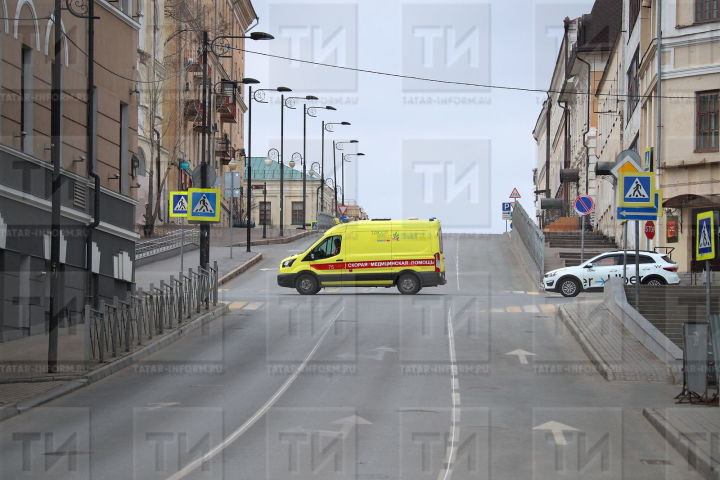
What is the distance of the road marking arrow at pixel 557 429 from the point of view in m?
14.2

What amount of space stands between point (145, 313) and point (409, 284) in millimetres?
13752

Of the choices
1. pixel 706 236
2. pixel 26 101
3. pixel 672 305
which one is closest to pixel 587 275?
pixel 672 305

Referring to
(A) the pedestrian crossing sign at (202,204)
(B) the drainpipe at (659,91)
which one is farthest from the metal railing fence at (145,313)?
(B) the drainpipe at (659,91)

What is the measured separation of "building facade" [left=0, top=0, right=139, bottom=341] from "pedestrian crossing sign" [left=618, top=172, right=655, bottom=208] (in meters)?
12.3

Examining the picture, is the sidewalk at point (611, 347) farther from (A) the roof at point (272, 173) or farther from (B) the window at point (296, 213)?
(A) the roof at point (272, 173)

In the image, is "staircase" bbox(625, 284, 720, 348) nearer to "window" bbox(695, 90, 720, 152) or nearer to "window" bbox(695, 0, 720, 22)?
"window" bbox(695, 90, 720, 152)

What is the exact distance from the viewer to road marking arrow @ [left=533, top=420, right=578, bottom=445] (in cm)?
1421

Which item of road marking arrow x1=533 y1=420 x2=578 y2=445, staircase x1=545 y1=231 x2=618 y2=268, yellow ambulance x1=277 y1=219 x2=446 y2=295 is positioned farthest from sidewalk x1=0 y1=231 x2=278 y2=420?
staircase x1=545 y1=231 x2=618 y2=268

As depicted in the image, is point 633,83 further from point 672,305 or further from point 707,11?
point 672,305

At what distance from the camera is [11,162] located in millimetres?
23250

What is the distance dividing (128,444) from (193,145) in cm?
6563

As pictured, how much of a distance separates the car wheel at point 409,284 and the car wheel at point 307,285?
2.88m

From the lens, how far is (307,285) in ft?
122

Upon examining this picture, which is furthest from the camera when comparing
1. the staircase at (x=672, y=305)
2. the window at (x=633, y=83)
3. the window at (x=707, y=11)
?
the window at (x=633, y=83)
